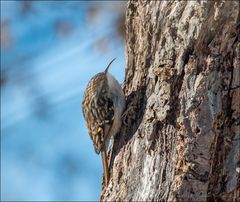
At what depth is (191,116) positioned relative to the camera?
8.82 ft

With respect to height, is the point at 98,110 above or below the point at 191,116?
above

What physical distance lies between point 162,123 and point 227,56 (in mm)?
444

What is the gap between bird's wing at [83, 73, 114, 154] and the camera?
3528 millimetres

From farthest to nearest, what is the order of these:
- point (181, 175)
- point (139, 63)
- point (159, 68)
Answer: point (139, 63) < point (159, 68) < point (181, 175)

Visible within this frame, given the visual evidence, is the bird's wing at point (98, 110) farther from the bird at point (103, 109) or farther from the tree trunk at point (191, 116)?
the tree trunk at point (191, 116)

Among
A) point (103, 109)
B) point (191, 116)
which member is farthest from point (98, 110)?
point (191, 116)

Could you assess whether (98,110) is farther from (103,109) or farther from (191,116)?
(191,116)

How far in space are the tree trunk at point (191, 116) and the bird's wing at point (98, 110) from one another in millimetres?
664

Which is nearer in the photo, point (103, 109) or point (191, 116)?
point (191, 116)

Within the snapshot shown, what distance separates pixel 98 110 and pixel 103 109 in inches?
1.4

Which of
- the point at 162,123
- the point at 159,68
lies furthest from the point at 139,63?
the point at 162,123

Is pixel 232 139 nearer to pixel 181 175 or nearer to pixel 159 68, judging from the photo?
pixel 181 175

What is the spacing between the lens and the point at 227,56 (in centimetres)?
277

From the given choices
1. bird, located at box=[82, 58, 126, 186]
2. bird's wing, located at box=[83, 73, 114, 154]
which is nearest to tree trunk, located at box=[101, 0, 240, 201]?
bird, located at box=[82, 58, 126, 186]
